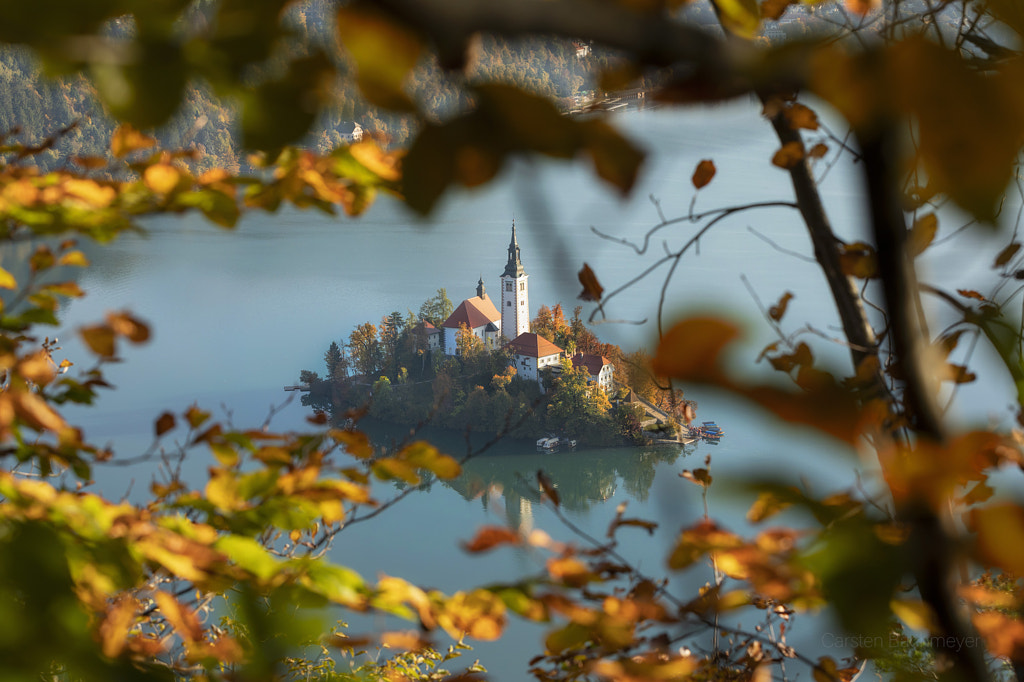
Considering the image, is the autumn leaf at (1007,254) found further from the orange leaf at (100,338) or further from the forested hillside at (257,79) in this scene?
the orange leaf at (100,338)

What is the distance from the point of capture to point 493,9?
0.21 m

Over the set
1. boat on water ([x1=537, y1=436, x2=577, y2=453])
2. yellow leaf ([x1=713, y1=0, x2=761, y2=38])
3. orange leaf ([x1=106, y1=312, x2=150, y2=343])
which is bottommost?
yellow leaf ([x1=713, y1=0, x2=761, y2=38])

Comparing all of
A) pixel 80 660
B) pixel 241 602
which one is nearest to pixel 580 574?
pixel 241 602

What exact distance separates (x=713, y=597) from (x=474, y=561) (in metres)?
10.9

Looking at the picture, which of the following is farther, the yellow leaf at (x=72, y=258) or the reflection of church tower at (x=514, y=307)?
the reflection of church tower at (x=514, y=307)

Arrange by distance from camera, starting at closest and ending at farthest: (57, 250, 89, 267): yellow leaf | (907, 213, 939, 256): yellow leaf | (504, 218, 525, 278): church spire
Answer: (907, 213, 939, 256): yellow leaf, (57, 250, 89, 267): yellow leaf, (504, 218, 525, 278): church spire

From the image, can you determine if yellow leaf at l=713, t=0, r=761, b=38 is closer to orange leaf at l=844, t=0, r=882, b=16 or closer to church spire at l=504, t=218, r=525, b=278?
orange leaf at l=844, t=0, r=882, b=16

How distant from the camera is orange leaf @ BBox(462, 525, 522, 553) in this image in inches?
27.9

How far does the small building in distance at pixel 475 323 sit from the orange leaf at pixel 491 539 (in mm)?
14544

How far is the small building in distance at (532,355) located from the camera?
1220 cm

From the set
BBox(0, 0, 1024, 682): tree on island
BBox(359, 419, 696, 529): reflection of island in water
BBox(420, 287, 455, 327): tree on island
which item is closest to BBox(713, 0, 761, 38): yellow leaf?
BBox(0, 0, 1024, 682): tree on island

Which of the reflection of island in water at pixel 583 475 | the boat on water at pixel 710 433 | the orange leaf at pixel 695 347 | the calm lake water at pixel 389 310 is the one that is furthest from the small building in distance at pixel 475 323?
the orange leaf at pixel 695 347

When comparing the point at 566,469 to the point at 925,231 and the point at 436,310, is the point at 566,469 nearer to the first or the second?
the point at 436,310

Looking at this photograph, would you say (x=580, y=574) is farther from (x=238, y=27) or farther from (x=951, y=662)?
(x=238, y=27)
